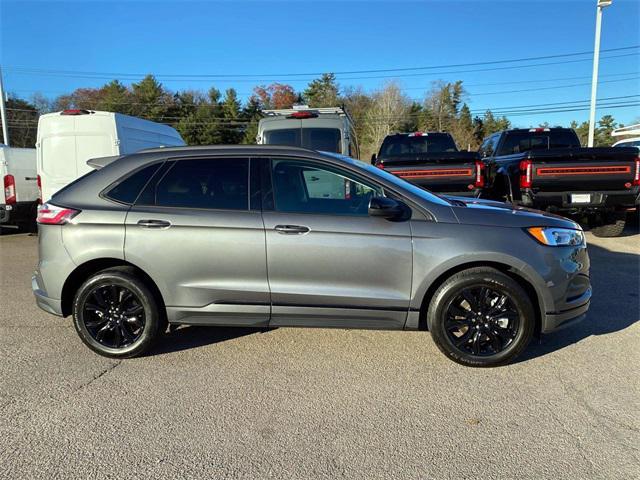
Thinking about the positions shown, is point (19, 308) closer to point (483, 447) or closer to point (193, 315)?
point (193, 315)

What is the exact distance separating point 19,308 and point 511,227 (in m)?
5.45

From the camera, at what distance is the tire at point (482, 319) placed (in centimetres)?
345

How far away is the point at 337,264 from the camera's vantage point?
3.49 meters

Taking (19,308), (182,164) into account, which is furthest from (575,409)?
(19,308)

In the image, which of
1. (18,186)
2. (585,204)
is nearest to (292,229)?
(585,204)

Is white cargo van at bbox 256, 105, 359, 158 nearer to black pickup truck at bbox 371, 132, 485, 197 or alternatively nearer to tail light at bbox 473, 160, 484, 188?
black pickup truck at bbox 371, 132, 485, 197

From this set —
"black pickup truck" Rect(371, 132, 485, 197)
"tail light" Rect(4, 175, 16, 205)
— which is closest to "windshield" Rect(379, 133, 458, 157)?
Result: "black pickup truck" Rect(371, 132, 485, 197)

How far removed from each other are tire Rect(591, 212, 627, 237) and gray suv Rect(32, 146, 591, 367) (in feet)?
20.6

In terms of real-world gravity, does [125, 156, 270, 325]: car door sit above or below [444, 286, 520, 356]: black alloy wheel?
above

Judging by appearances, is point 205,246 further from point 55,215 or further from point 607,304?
point 607,304

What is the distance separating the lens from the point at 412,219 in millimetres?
3500

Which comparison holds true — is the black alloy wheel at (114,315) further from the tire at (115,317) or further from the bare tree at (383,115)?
the bare tree at (383,115)

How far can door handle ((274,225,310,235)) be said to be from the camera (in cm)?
350

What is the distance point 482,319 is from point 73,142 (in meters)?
7.97
